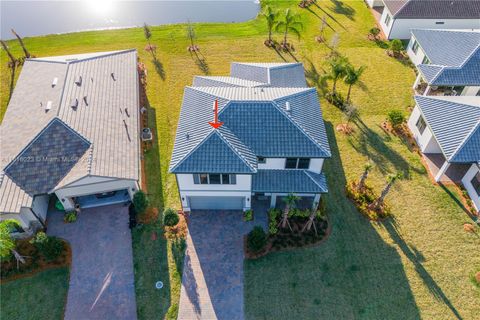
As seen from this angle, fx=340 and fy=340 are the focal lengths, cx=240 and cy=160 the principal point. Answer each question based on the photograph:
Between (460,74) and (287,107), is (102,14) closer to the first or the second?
(287,107)

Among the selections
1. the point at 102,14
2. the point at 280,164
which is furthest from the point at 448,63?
the point at 102,14

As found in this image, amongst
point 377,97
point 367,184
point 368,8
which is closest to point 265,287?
point 367,184

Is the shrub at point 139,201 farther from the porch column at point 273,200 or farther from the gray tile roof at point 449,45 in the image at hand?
the gray tile roof at point 449,45

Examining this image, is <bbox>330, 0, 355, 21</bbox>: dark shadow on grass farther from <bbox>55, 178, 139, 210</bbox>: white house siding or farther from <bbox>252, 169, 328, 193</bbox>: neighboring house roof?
<bbox>55, 178, 139, 210</bbox>: white house siding

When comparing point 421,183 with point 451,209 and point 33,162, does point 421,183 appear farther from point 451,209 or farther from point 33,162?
point 33,162

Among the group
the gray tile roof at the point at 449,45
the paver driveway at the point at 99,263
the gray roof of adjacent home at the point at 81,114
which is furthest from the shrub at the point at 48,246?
the gray tile roof at the point at 449,45

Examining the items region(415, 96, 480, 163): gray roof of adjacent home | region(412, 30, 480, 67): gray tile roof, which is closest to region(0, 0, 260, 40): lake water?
region(412, 30, 480, 67): gray tile roof
